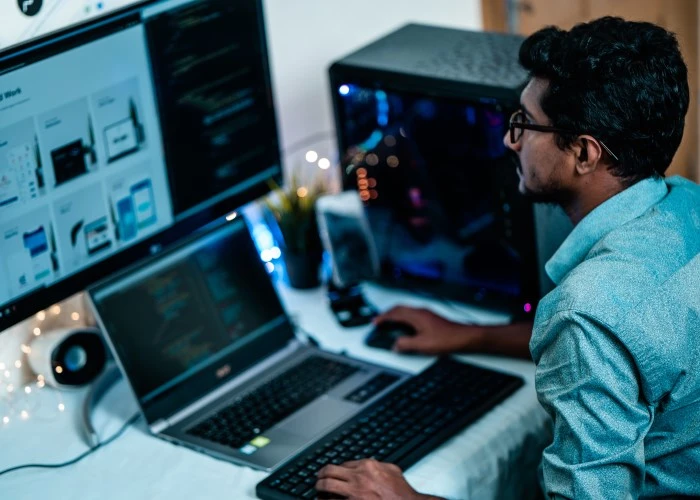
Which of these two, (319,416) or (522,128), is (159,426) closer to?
(319,416)

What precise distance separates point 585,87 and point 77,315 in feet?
3.09

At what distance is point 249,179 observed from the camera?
182 cm

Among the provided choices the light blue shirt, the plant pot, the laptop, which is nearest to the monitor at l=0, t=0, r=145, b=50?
the laptop

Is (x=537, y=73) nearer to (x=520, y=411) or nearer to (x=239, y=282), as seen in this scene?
(x=520, y=411)

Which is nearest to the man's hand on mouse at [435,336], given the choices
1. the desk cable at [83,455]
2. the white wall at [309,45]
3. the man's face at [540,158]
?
the man's face at [540,158]

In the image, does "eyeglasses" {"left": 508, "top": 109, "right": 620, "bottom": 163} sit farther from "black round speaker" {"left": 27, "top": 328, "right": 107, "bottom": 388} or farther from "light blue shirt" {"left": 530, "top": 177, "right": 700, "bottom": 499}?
"black round speaker" {"left": 27, "top": 328, "right": 107, "bottom": 388}

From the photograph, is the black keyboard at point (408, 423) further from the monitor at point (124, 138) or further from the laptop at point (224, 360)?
the monitor at point (124, 138)

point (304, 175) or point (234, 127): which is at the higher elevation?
point (234, 127)

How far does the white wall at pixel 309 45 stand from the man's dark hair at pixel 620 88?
86 cm

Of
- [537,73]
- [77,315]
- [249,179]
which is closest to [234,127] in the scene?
[249,179]

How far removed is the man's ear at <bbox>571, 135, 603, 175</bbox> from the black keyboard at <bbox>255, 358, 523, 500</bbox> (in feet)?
1.27

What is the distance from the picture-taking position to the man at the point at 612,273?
1.20m

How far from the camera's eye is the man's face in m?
1.36

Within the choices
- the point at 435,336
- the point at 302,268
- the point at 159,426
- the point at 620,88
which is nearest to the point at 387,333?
the point at 435,336
